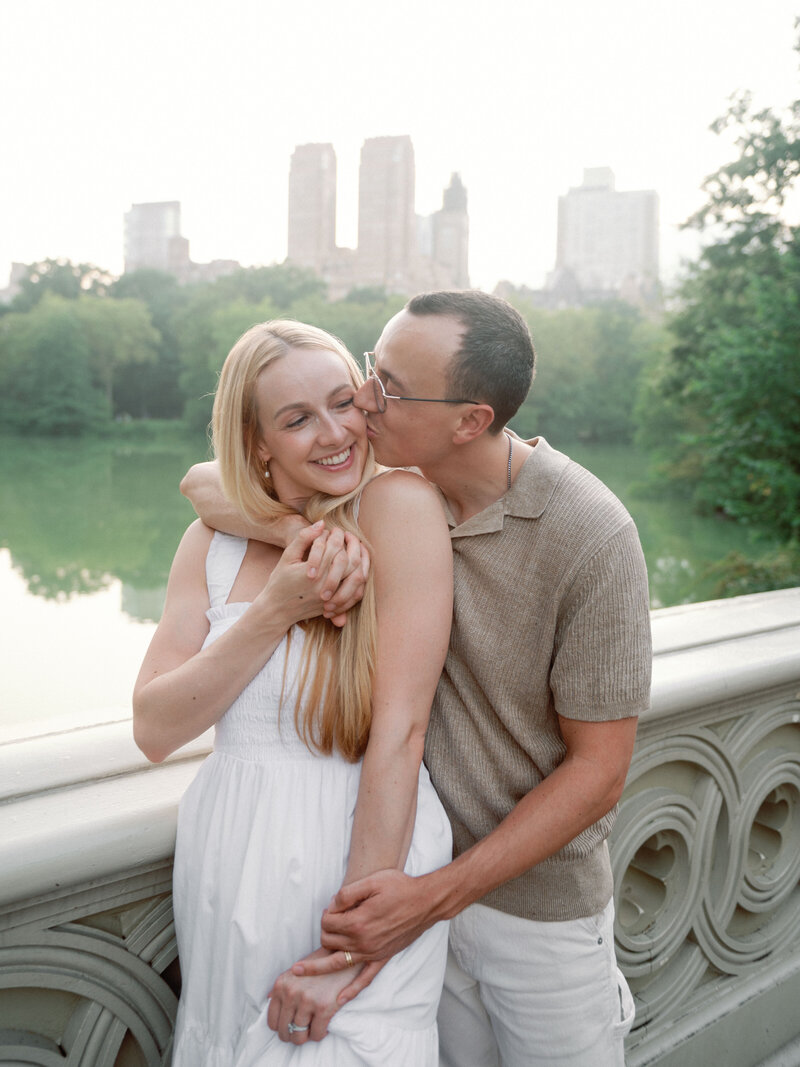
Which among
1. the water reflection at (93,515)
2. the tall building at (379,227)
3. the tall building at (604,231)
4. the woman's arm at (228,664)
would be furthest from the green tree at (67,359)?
the tall building at (604,231)

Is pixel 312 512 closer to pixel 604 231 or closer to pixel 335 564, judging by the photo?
pixel 335 564

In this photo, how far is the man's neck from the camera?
139 centimetres

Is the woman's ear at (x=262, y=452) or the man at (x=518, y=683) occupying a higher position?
the woman's ear at (x=262, y=452)

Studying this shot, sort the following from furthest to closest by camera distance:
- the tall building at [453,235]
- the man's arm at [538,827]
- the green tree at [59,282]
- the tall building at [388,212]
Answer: the tall building at [388,212] < the green tree at [59,282] < the tall building at [453,235] < the man's arm at [538,827]


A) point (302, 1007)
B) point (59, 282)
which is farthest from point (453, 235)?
point (302, 1007)

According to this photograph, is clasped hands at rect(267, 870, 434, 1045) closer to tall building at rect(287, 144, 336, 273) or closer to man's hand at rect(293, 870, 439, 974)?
man's hand at rect(293, 870, 439, 974)

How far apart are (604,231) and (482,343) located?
88.4 m

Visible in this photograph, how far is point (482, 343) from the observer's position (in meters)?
1.41

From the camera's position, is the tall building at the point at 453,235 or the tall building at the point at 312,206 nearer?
the tall building at the point at 453,235

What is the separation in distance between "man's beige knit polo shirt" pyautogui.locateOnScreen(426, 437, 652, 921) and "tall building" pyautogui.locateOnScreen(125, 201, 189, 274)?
99.0 ft

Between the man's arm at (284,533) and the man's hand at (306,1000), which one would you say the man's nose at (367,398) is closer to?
the man's arm at (284,533)

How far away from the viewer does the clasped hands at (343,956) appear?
115 cm

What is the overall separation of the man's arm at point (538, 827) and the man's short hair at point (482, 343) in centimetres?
54

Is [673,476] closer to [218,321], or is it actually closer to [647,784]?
[218,321]
